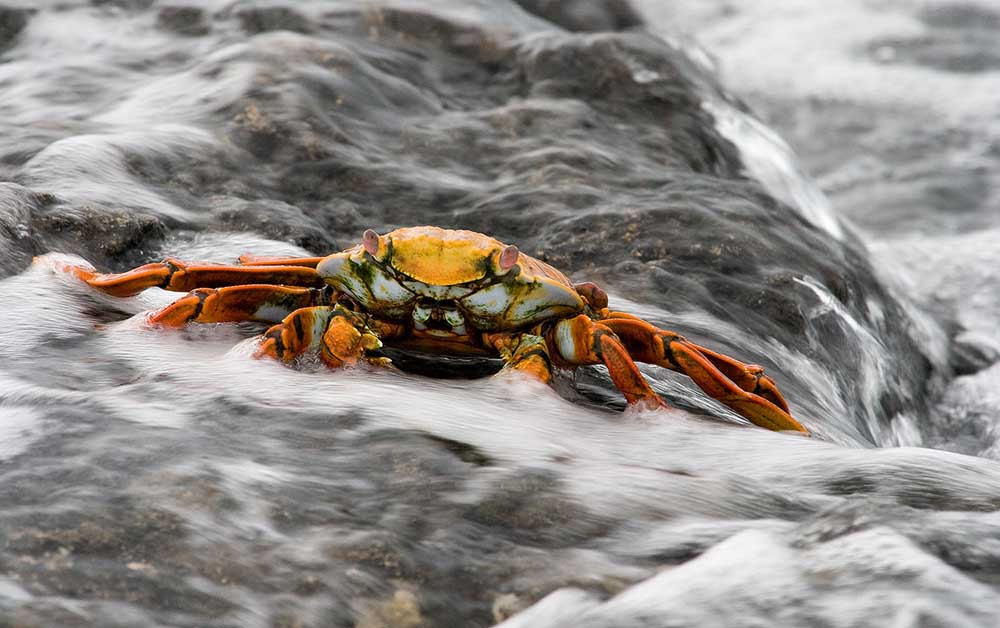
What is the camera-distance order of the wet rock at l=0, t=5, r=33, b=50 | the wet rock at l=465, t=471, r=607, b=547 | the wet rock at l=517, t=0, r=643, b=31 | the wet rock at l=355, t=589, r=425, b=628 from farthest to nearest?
the wet rock at l=517, t=0, r=643, b=31 → the wet rock at l=0, t=5, r=33, b=50 → the wet rock at l=465, t=471, r=607, b=547 → the wet rock at l=355, t=589, r=425, b=628

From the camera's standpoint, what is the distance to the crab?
10.3ft

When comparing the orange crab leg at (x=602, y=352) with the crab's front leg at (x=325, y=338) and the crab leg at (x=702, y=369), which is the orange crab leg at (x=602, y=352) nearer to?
the crab leg at (x=702, y=369)

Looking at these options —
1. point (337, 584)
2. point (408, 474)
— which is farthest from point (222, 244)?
point (337, 584)

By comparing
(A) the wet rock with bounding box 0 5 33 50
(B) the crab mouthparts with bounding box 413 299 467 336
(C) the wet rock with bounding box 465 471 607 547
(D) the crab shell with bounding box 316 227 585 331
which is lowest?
(A) the wet rock with bounding box 0 5 33 50

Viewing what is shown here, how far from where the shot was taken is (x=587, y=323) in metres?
3.29

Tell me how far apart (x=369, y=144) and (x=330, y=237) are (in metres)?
0.99

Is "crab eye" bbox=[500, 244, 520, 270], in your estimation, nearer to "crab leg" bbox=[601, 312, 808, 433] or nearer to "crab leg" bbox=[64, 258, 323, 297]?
"crab leg" bbox=[601, 312, 808, 433]

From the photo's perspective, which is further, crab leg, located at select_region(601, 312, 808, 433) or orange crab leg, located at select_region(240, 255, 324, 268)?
orange crab leg, located at select_region(240, 255, 324, 268)

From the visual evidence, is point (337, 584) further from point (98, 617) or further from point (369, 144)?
point (369, 144)

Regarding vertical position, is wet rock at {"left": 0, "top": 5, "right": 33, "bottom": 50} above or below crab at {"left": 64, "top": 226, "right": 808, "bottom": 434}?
below

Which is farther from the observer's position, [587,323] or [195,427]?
[587,323]

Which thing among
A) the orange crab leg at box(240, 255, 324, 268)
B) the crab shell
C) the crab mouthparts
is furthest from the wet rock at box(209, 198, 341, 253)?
the crab mouthparts

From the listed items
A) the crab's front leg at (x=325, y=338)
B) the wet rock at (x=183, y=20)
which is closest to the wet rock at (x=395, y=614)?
the crab's front leg at (x=325, y=338)

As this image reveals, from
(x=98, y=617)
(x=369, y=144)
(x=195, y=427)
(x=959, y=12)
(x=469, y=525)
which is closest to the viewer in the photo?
(x=98, y=617)
